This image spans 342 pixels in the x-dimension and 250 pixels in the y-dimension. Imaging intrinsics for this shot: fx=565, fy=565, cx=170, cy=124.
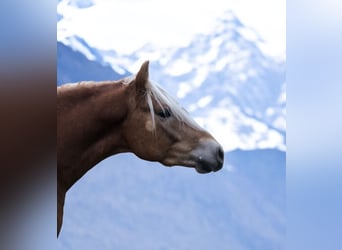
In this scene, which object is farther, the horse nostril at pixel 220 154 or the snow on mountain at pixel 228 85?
the snow on mountain at pixel 228 85

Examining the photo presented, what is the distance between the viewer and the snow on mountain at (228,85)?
5.81ft

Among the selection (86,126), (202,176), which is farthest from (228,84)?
(86,126)

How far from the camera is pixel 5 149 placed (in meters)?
1.05

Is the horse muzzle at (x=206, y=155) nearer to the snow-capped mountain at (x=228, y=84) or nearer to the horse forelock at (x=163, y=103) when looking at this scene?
the horse forelock at (x=163, y=103)

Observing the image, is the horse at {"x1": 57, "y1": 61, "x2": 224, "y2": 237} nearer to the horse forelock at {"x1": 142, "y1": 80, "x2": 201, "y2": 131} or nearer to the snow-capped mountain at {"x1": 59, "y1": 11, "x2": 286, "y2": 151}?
the horse forelock at {"x1": 142, "y1": 80, "x2": 201, "y2": 131}

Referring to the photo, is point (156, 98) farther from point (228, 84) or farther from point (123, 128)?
point (228, 84)

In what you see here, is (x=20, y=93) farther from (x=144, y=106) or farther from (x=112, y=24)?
(x=112, y=24)

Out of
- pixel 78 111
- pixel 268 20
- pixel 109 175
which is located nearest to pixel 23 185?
pixel 78 111

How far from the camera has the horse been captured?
4.65ft

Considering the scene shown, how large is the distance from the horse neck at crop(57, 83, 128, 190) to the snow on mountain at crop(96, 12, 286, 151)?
0.36m

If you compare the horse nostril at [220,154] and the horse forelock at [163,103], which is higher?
the horse forelock at [163,103]

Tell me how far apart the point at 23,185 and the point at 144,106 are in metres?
0.42

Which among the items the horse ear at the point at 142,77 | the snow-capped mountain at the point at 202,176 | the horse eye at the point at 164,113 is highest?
the horse ear at the point at 142,77

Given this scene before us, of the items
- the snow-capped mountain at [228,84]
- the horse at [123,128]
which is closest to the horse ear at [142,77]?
the horse at [123,128]
